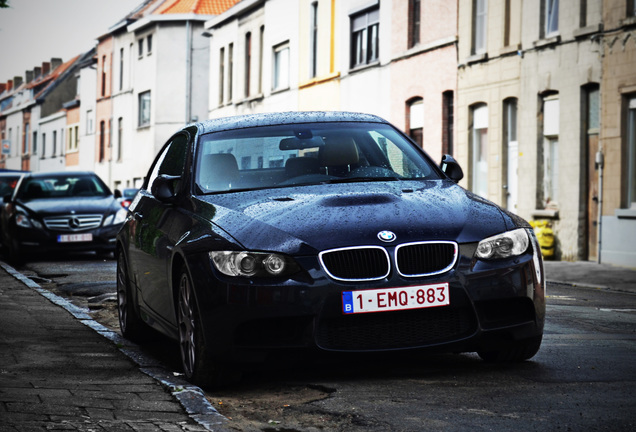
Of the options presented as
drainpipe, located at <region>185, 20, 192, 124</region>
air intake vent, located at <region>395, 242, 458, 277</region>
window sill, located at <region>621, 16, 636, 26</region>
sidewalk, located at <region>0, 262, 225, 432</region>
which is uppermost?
drainpipe, located at <region>185, 20, 192, 124</region>

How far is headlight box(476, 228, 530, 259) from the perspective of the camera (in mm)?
6770

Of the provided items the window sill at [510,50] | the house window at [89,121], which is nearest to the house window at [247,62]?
the window sill at [510,50]

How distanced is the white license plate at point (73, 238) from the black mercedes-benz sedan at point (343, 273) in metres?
13.4

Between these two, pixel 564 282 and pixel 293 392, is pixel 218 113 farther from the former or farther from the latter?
pixel 293 392

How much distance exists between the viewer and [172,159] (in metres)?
8.97

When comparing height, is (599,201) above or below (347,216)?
above

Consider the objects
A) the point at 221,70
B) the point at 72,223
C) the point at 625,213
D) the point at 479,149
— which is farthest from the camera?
the point at 221,70

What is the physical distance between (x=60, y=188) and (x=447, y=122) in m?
10.9

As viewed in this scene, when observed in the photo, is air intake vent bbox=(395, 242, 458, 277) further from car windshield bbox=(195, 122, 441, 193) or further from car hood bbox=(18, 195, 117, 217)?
car hood bbox=(18, 195, 117, 217)

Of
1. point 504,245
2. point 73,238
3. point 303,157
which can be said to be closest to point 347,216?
point 504,245

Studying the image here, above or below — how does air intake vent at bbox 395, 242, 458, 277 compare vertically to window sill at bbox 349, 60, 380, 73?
below

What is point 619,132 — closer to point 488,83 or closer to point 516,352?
point 488,83

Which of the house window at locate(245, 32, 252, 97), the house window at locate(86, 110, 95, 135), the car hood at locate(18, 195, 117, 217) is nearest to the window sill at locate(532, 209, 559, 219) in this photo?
the car hood at locate(18, 195, 117, 217)

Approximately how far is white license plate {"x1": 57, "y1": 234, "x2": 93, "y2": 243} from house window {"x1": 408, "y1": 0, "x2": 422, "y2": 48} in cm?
1331
